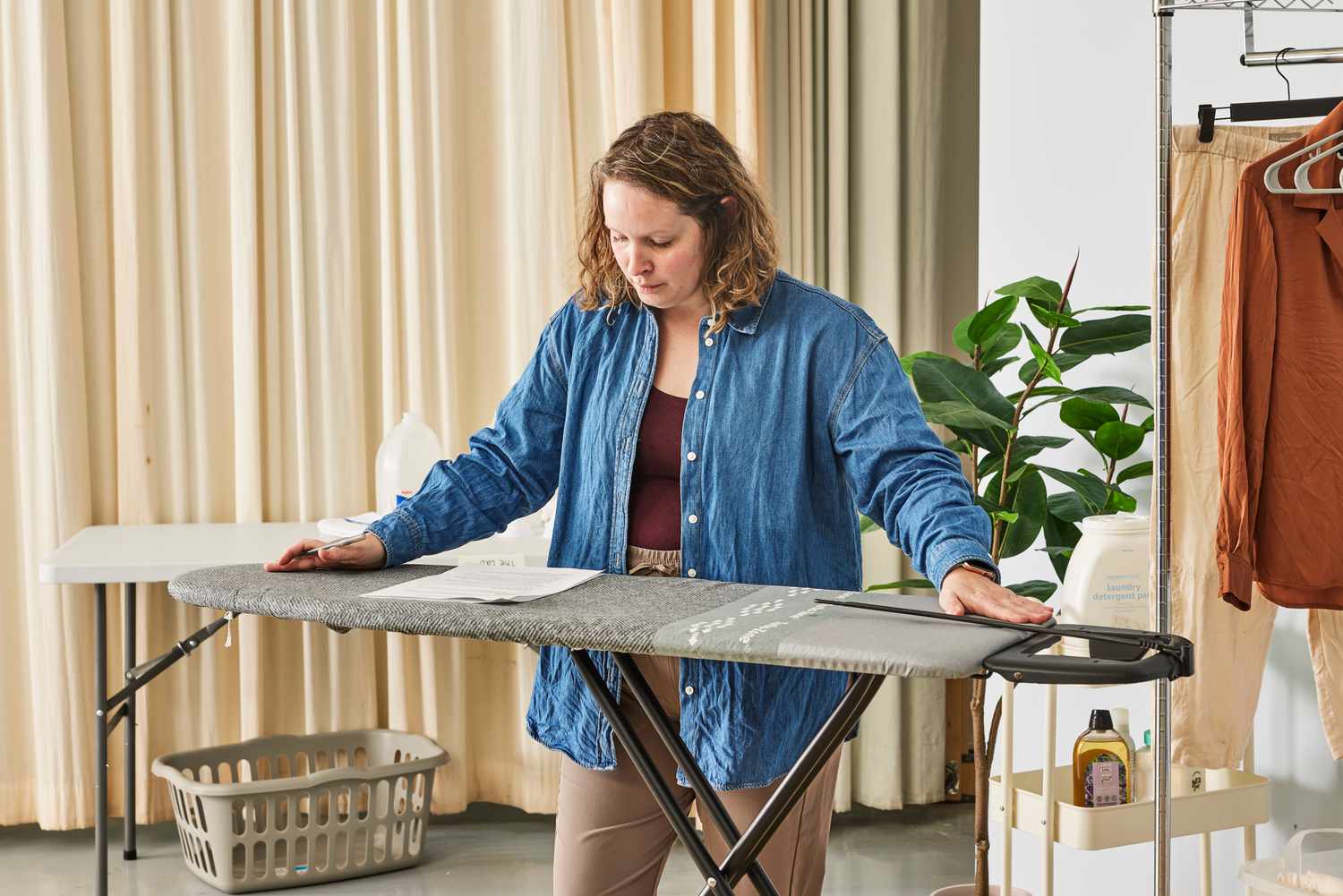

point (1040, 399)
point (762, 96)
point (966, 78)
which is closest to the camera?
point (1040, 399)

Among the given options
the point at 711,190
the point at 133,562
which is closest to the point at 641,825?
the point at 711,190

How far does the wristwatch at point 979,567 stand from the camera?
1285 mm

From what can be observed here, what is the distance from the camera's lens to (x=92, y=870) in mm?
2793

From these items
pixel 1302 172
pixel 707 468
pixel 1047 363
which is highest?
pixel 1302 172

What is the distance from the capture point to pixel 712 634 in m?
1.17

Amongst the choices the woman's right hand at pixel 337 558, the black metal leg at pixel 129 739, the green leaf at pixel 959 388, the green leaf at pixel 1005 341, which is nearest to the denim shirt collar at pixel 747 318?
the woman's right hand at pixel 337 558

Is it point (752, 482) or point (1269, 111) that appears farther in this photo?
point (1269, 111)

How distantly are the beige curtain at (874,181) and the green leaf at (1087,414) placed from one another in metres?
0.97

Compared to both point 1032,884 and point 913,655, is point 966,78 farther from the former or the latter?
point 913,655

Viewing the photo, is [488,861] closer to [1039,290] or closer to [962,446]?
[962,446]

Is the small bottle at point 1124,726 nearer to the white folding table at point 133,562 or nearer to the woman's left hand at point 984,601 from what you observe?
the woman's left hand at point 984,601

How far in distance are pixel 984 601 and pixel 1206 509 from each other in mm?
759

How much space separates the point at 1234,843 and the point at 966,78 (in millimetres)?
1902

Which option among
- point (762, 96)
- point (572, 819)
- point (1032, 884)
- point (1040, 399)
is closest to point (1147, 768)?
point (1032, 884)
